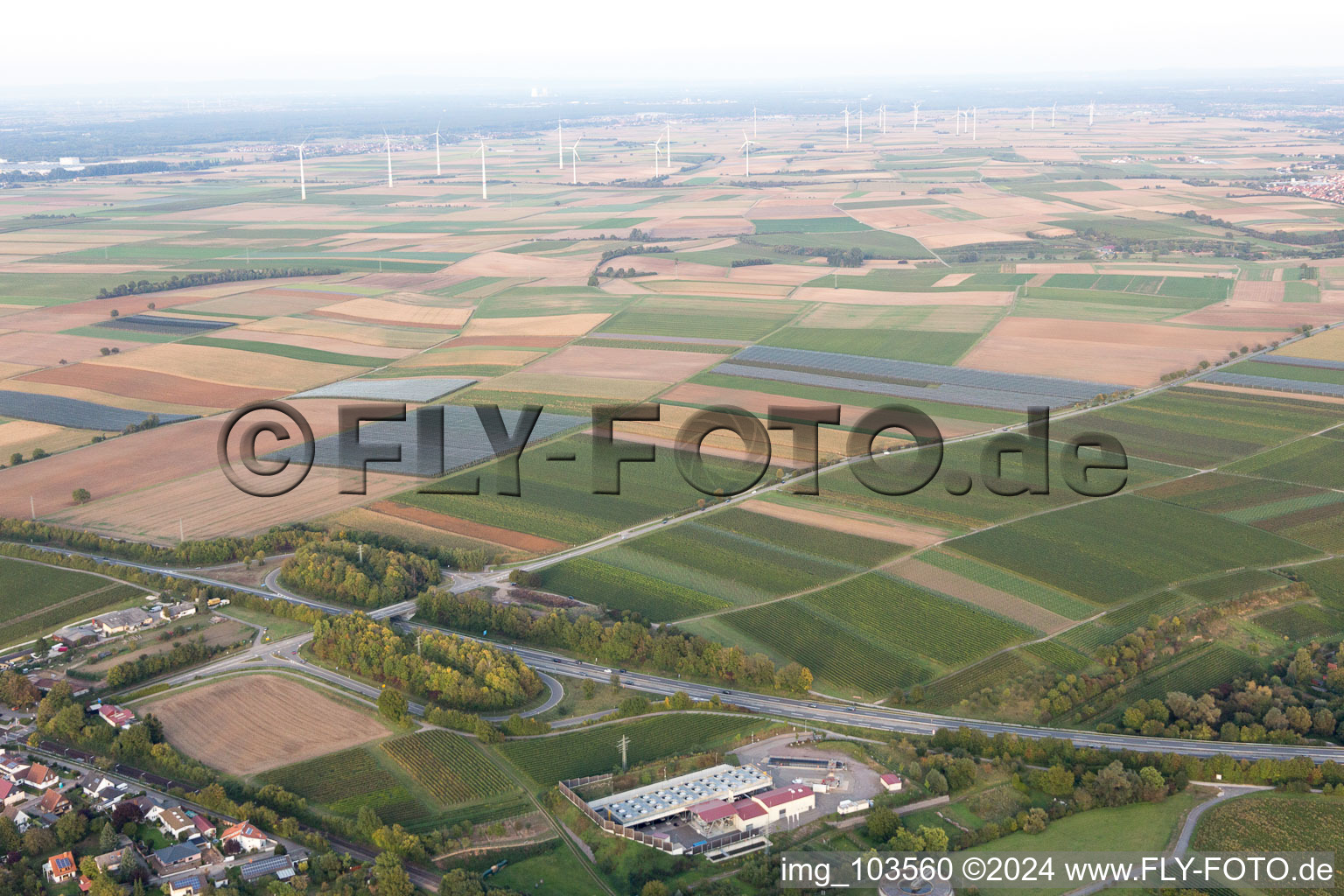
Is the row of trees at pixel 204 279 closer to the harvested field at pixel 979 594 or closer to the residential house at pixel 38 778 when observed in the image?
the residential house at pixel 38 778

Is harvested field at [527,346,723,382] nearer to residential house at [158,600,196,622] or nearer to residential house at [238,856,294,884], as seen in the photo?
residential house at [158,600,196,622]

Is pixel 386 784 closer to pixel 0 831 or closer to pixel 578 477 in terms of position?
pixel 0 831

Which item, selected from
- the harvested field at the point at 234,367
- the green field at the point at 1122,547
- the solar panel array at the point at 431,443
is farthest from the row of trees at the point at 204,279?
the green field at the point at 1122,547

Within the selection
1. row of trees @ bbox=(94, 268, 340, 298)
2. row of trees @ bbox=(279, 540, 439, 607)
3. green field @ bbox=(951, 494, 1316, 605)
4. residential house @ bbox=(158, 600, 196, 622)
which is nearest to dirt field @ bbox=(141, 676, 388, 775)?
residential house @ bbox=(158, 600, 196, 622)

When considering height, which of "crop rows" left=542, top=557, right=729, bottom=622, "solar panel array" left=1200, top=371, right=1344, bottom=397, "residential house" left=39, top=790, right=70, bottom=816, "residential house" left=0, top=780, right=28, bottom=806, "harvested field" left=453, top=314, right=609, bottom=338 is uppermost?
"harvested field" left=453, top=314, right=609, bottom=338

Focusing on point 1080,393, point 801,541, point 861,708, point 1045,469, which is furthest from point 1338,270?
point 861,708

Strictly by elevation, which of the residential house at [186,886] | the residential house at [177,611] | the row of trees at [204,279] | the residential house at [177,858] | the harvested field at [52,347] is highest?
the row of trees at [204,279]
